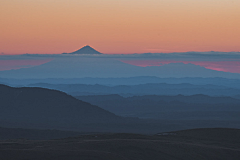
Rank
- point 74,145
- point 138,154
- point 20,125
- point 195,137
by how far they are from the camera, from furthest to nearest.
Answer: point 20,125 < point 195,137 < point 74,145 < point 138,154

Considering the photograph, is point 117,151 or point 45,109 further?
point 45,109

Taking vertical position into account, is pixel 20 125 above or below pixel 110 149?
below

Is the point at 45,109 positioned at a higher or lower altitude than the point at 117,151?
lower

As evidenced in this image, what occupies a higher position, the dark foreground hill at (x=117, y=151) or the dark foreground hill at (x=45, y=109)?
the dark foreground hill at (x=117, y=151)

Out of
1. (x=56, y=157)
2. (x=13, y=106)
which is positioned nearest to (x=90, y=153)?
(x=56, y=157)

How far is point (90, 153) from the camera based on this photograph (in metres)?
44.0

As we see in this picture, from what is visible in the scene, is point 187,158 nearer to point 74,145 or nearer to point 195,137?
point 74,145

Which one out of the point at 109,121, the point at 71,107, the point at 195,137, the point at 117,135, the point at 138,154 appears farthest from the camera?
the point at 71,107

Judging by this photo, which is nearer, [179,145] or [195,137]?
[179,145]

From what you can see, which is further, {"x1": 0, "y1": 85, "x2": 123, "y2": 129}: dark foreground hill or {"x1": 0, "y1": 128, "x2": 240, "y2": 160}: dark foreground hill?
{"x1": 0, "y1": 85, "x2": 123, "y2": 129}: dark foreground hill

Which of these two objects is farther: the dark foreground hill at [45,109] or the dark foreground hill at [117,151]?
the dark foreground hill at [45,109]

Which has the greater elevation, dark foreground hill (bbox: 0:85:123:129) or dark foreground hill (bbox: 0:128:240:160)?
dark foreground hill (bbox: 0:128:240:160)

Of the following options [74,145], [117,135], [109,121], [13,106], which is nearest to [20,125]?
[13,106]

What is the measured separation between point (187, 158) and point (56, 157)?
53.6 ft
